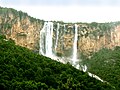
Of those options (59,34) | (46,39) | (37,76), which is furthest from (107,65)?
(37,76)

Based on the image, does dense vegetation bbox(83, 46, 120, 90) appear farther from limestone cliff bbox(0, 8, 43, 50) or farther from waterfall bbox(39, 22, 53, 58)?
limestone cliff bbox(0, 8, 43, 50)

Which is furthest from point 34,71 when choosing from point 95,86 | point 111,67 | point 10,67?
point 111,67

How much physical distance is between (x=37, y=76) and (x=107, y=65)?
38.9 m

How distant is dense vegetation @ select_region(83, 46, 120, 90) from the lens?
2614 inches

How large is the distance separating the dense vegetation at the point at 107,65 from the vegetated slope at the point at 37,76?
1008cm

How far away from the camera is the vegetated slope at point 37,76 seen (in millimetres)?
40734

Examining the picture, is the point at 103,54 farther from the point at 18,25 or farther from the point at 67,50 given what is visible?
the point at 18,25

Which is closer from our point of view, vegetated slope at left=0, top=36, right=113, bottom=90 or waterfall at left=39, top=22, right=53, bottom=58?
vegetated slope at left=0, top=36, right=113, bottom=90

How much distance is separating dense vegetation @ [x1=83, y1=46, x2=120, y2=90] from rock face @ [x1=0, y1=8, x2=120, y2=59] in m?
2.69

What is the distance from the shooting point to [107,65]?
270 ft

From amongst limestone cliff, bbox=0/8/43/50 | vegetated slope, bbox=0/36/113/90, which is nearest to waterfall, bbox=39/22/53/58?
limestone cliff, bbox=0/8/43/50

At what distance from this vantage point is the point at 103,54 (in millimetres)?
97375

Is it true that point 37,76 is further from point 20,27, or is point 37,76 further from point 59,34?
point 59,34

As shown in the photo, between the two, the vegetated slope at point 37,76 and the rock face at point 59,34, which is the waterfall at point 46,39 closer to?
the rock face at point 59,34
